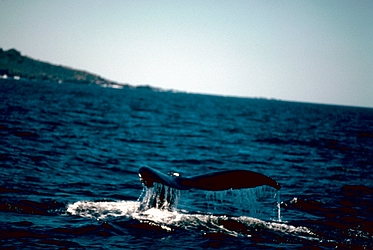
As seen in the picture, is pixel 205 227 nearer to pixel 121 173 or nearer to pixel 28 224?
pixel 28 224

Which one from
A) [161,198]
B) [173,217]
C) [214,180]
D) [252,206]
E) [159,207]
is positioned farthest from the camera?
[252,206]

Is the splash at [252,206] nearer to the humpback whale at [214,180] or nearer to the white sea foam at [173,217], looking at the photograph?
the white sea foam at [173,217]

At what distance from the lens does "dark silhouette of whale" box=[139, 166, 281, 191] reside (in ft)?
18.1

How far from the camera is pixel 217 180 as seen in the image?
18.4ft

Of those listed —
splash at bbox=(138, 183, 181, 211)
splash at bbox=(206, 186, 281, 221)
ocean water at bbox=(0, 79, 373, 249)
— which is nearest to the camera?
ocean water at bbox=(0, 79, 373, 249)

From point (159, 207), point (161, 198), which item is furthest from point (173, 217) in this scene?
point (161, 198)

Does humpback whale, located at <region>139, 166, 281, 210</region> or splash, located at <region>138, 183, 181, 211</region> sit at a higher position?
humpback whale, located at <region>139, 166, 281, 210</region>

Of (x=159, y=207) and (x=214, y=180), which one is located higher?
(x=214, y=180)

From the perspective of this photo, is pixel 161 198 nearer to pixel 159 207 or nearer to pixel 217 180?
pixel 159 207

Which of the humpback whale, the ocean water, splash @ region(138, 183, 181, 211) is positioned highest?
the humpback whale

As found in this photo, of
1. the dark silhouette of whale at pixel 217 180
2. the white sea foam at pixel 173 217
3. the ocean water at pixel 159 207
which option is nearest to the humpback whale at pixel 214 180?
the dark silhouette of whale at pixel 217 180

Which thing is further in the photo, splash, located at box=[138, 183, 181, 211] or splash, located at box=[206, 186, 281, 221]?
splash, located at box=[206, 186, 281, 221]

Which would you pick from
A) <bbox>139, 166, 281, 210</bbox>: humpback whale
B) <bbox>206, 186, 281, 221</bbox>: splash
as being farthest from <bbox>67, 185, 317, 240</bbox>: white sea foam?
<bbox>139, 166, 281, 210</bbox>: humpback whale

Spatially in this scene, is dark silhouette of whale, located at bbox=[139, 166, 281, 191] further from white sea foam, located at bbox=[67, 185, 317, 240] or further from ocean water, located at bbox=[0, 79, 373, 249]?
white sea foam, located at bbox=[67, 185, 317, 240]
